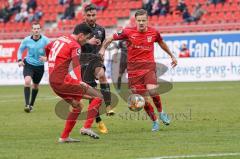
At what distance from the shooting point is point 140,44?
1361 cm

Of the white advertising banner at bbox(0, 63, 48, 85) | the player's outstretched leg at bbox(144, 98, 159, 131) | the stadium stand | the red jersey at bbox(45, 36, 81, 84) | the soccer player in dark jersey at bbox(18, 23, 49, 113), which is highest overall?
the red jersey at bbox(45, 36, 81, 84)

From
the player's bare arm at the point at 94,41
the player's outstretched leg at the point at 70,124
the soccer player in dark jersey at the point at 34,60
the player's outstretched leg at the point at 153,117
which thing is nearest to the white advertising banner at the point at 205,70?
the soccer player in dark jersey at the point at 34,60

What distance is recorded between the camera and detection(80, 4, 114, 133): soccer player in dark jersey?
43.9ft

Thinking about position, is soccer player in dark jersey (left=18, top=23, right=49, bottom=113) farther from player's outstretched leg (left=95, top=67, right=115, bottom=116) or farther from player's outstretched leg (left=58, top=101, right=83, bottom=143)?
player's outstretched leg (left=58, top=101, right=83, bottom=143)

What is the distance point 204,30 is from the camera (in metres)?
29.3

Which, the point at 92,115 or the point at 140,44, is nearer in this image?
the point at 92,115

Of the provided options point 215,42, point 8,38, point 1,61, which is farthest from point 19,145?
point 8,38

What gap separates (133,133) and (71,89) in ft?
6.22

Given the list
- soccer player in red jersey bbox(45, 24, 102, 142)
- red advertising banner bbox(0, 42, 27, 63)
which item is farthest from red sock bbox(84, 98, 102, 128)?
red advertising banner bbox(0, 42, 27, 63)

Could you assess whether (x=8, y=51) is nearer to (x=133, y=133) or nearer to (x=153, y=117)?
(x=153, y=117)

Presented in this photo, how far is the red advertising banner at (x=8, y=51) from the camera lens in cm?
3136

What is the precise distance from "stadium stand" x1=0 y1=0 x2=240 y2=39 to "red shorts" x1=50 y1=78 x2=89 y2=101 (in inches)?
701

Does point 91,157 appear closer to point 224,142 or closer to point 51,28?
point 224,142

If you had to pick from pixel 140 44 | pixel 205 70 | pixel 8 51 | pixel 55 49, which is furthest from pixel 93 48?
pixel 8 51
